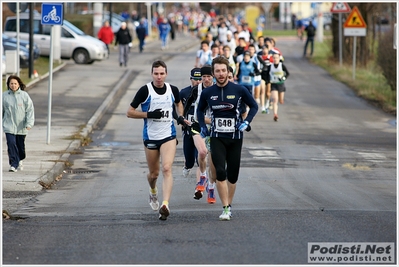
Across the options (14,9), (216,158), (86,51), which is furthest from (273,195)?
(86,51)

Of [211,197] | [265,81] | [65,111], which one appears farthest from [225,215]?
[65,111]

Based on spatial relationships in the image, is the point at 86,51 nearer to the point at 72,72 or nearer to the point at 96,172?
the point at 72,72

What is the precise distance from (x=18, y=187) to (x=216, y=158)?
410 cm

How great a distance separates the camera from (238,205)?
11570 mm

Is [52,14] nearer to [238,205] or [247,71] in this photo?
[247,71]

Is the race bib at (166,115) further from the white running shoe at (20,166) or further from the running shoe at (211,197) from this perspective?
the white running shoe at (20,166)

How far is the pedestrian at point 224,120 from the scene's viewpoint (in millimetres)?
10266

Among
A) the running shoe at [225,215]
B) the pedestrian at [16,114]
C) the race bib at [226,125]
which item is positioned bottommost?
the running shoe at [225,215]

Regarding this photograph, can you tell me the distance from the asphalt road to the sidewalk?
38cm

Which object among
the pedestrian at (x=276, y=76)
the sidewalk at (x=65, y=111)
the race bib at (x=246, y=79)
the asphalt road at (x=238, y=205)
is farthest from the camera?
the race bib at (x=246, y=79)

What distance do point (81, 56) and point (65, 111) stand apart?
14.5 meters

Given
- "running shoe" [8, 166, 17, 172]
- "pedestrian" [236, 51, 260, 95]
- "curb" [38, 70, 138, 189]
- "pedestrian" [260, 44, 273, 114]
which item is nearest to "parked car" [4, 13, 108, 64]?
"curb" [38, 70, 138, 189]

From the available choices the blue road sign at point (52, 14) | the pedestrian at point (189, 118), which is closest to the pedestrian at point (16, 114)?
the blue road sign at point (52, 14)

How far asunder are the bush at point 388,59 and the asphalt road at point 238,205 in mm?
4696
